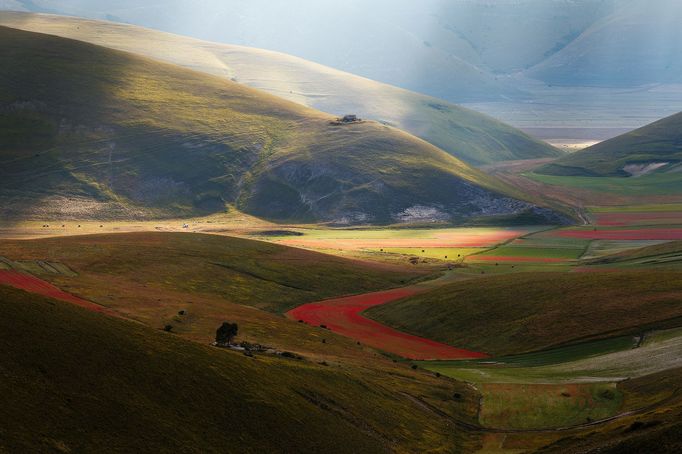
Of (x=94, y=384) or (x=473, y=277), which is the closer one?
(x=94, y=384)

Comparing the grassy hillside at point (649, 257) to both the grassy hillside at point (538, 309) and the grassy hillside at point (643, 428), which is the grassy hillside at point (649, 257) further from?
the grassy hillside at point (643, 428)

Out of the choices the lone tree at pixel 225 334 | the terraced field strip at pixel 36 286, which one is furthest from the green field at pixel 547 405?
the terraced field strip at pixel 36 286

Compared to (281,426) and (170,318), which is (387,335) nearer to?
(170,318)

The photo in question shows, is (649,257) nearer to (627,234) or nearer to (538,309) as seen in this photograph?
(538,309)

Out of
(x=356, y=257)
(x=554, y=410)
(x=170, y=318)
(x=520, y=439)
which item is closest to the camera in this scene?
(x=520, y=439)

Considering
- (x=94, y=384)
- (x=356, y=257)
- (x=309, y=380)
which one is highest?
(x=94, y=384)

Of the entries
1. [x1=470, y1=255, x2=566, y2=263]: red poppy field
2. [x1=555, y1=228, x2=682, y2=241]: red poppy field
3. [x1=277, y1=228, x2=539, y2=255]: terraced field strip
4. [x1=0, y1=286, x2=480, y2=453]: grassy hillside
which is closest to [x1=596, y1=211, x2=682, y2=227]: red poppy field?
[x1=555, y1=228, x2=682, y2=241]: red poppy field

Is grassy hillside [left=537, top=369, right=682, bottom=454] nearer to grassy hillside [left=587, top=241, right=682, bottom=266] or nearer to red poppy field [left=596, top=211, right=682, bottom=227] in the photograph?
grassy hillside [left=587, top=241, right=682, bottom=266]

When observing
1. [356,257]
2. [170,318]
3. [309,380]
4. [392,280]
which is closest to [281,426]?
[309,380]
